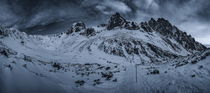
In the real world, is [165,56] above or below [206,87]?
above

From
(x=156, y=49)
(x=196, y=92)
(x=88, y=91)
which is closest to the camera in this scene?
(x=196, y=92)

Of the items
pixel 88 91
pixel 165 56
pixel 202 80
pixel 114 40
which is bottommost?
pixel 88 91

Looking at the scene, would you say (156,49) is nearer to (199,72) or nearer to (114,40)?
(114,40)

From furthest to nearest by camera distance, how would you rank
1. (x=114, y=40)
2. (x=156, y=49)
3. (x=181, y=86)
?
(x=114, y=40)
(x=156, y=49)
(x=181, y=86)

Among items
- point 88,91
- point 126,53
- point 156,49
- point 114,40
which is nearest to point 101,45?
point 114,40

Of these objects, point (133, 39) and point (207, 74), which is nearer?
point (207, 74)

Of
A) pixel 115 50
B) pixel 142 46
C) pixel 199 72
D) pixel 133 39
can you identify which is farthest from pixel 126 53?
pixel 199 72

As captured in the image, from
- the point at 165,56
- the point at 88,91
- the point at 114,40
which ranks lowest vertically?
the point at 88,91

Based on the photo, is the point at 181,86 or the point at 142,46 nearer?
the point at 181,86

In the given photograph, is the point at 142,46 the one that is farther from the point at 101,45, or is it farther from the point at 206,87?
the point at 206,87
